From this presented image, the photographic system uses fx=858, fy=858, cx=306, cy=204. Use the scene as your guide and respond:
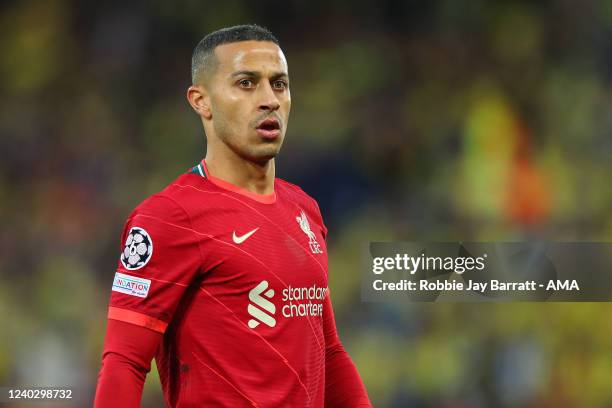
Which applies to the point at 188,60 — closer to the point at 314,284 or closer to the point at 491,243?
the point at 491,243

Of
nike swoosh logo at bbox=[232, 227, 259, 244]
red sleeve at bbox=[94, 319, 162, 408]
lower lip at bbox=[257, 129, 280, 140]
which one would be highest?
lower lip at bbox=[257, 129, 280, 140]

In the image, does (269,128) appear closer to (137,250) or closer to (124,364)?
(137,250)

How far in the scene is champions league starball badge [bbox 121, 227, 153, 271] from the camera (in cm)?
114

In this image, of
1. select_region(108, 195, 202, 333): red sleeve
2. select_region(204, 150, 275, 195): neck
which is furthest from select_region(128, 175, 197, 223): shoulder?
select_region(204, 150, 275, 195): neck

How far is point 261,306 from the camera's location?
3.91 feet

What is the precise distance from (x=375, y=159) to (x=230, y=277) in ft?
6.03

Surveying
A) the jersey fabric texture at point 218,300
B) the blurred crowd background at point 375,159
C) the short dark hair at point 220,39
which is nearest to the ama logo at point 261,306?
the jersey fabric texture at point 218,300

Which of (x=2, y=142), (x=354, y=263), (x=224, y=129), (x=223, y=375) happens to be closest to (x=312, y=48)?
(x=354, y=263)

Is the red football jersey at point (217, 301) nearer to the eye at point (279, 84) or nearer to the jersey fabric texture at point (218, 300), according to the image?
the jersey fabric texture at point (218, 300)

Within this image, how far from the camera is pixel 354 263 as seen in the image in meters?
2.93

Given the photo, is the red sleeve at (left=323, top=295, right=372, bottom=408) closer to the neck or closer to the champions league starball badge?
the neck

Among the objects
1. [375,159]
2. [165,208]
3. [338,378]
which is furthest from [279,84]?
[375,159]

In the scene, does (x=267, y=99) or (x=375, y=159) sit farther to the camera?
(x=375, y=159)

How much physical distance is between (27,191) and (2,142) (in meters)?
0.20
